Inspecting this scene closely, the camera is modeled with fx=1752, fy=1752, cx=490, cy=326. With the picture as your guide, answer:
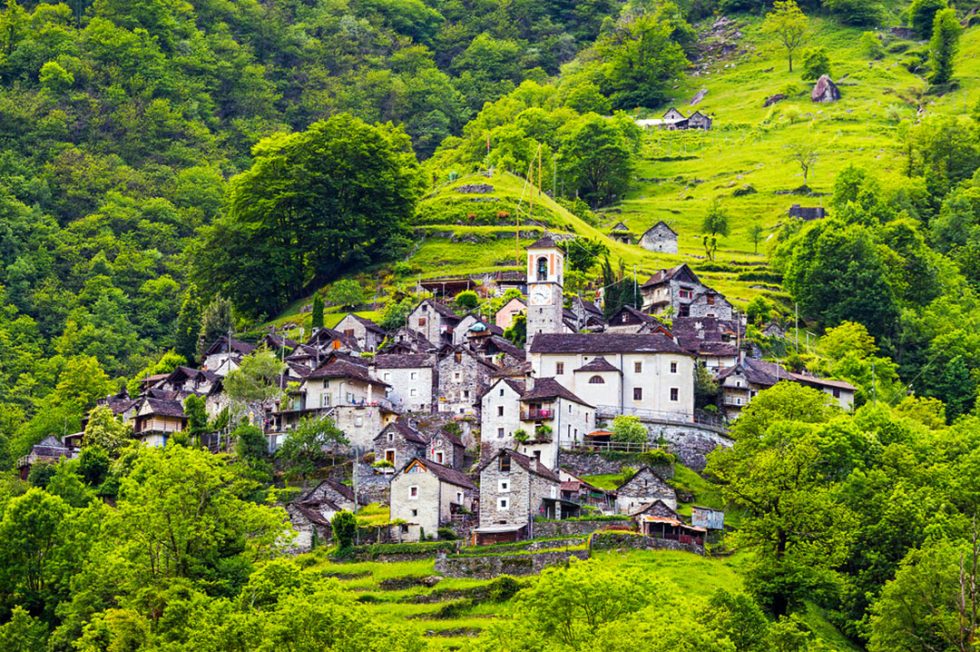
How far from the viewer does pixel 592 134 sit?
19150 cm

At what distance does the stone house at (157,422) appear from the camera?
116 meters

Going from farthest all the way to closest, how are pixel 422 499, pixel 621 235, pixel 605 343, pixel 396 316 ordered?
1. pixel 621 235
2. pixel 396 316
3. pixel 605 343
4. pixel 422 499

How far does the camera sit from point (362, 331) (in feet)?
416

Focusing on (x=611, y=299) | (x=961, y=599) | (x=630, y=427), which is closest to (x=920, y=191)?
(x=611, y=299)

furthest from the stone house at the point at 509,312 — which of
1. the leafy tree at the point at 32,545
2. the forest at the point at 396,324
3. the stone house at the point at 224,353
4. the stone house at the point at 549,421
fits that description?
the leafy tree at the point at 32,545

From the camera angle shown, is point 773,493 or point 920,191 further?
point 920,191

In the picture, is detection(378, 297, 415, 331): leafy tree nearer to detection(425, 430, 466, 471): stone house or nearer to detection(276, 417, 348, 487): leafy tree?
detection(276, 417, 348, 487): leafy tree

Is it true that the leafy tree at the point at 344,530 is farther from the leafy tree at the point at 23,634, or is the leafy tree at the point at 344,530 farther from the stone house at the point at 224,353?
the stone house at the point at 224,353

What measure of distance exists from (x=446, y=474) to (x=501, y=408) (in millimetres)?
9189

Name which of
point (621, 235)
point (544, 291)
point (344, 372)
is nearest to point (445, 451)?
point (344, 372)

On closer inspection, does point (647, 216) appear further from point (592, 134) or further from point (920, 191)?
point (920, 191)

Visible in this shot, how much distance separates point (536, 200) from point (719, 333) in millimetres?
43699

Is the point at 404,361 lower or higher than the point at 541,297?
lower

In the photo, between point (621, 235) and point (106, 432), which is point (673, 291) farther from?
point (106, 432)
